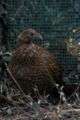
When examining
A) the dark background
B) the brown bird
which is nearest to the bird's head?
the brown bird

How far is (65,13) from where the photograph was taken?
4.66 meters

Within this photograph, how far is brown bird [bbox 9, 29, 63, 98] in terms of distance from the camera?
4.11m

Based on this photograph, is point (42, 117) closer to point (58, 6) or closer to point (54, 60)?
point (54, 60)

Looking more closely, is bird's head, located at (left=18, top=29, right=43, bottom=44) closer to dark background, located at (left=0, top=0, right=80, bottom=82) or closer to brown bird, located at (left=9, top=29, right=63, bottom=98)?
brown bird, located at (left=9, top=29, right=63, bottom=98)

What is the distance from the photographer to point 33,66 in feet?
13.6

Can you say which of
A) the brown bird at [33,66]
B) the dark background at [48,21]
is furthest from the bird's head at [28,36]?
the dark background at [48,21]

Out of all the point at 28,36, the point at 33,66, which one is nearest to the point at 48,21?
the point at 28,36

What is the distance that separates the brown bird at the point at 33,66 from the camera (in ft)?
13.5

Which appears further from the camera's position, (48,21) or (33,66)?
(48,21)

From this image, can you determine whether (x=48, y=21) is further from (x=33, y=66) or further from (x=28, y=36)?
(x=33, y=66)

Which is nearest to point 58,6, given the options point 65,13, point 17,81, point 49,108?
point 65,13

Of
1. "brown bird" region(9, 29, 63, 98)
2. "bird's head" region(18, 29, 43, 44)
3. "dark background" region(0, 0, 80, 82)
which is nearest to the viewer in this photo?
"brown bird" region(9, 29, 63, 98)

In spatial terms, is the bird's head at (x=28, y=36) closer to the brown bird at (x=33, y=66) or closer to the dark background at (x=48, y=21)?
the brown bird at (x=33, y=66)

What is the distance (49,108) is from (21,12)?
53.8 inches
